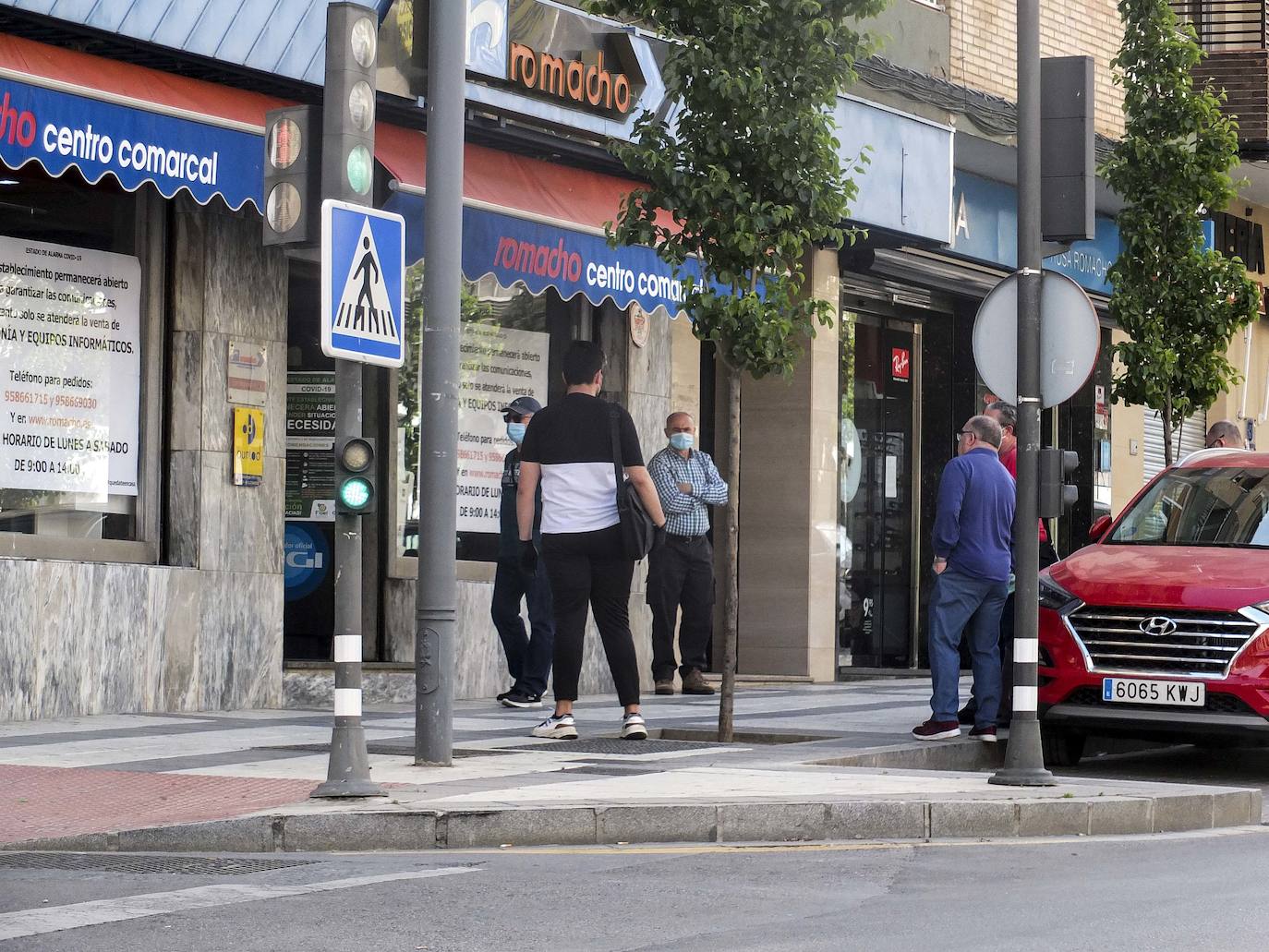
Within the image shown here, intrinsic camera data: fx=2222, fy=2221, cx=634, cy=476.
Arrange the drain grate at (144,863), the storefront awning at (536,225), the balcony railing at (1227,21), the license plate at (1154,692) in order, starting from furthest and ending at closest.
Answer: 1. the balcony railing at (1227,21)
2. the storefront awning at (536,225)
3. the license plate at (1154,692)
4. the drain grate at (144,863)

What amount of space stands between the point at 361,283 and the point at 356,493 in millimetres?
898

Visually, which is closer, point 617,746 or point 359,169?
point 359,169

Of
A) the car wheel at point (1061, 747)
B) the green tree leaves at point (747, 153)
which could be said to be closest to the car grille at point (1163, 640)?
the car wheel at point (1061, 747)

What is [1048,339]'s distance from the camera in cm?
1064

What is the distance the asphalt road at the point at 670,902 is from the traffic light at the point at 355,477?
1.64 m

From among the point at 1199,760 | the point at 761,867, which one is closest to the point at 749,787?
the point at 761,867

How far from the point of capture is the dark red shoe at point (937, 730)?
492 inches

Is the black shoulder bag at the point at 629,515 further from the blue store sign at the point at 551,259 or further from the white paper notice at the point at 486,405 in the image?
the white paper notice at the point at 486,405

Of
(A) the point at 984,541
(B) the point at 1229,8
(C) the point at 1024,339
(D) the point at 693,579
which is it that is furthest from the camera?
(B) the point at 1229,8

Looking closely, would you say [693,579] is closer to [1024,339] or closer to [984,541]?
[984,541]

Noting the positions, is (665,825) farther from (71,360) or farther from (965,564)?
(71,360)

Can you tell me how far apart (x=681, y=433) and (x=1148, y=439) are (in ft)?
37.1

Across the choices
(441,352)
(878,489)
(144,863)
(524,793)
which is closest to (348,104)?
(441,352)

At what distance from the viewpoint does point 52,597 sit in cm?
1264
